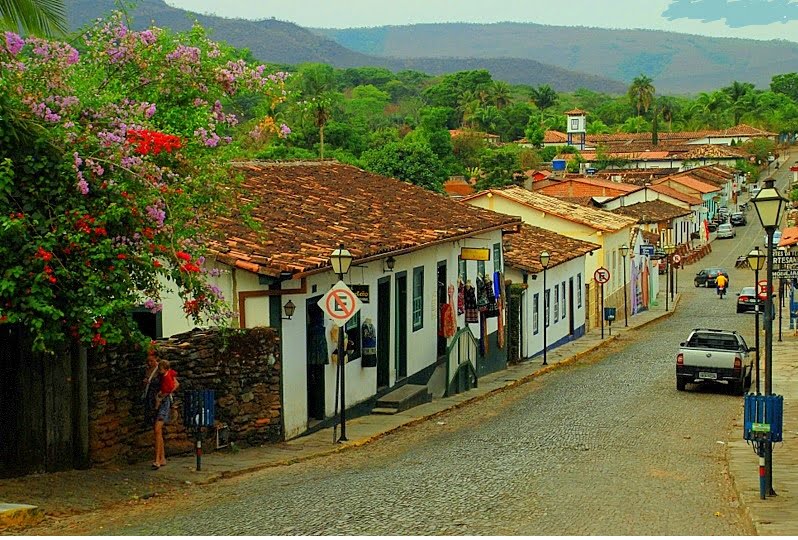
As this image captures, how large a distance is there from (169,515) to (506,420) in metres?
10.1

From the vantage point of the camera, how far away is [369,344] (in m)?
21.3

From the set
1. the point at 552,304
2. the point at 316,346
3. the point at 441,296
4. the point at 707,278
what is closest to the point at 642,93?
the point at 707,278

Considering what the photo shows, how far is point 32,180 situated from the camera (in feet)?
41.6

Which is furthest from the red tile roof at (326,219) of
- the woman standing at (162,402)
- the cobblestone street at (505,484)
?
the cobblestone street at (505,484)

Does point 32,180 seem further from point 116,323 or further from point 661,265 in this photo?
point 661,265

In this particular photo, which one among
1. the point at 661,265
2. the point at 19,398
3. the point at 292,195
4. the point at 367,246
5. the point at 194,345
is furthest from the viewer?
the point at 661,265

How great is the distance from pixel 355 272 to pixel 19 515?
10.3 m

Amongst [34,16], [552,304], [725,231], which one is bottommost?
Result: [725,231]

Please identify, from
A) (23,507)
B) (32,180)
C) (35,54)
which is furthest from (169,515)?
(35,54)

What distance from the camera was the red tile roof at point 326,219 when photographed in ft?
59.2

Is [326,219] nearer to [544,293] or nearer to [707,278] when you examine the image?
[544,293]

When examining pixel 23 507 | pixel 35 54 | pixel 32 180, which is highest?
pixel 35 54

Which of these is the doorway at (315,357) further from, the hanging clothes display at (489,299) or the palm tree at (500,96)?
the palm tree at (500,96)

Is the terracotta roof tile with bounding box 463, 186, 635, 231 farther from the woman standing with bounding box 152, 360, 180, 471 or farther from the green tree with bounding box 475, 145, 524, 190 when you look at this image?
the green tree with bounding box 475, 145, 524, 190
